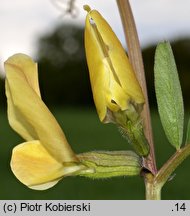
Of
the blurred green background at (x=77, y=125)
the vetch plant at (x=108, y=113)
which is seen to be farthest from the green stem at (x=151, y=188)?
the blurred green background at (x=77, y=125)

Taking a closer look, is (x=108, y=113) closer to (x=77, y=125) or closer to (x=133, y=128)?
(x=133, y=128)

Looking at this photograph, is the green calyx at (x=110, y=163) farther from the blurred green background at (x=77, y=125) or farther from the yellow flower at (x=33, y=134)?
the blurred green background at (x=77, y=125)

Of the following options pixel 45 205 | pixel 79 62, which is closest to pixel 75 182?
pixel 45 205

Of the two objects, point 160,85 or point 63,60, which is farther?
point 63,60

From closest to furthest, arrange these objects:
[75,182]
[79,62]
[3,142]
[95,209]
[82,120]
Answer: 1. [95,209]
2. [75,182]
3. [3,142]
4. [82,120]
5. [79,62]

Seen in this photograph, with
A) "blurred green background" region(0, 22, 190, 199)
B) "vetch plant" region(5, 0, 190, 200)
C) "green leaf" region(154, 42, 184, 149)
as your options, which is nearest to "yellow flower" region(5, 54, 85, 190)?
"vetch plant" region(5, 0, 190, 200)

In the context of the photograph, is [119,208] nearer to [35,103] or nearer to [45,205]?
[45,205]
